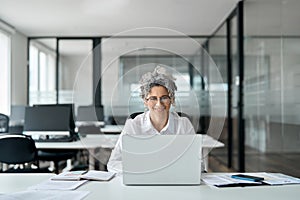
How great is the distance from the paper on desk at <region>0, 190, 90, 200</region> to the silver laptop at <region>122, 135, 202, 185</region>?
0.21 m

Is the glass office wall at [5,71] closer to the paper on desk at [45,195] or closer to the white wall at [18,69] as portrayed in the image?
the white wall at [18,69]

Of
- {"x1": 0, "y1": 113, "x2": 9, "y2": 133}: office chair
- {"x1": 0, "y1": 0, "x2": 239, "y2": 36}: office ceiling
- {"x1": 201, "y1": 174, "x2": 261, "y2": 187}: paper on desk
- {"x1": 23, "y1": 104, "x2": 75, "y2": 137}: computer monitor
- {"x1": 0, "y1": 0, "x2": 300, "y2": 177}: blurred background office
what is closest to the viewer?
{"x1": 201, "y1": 174, "x2": 261, "y2": 187}: paper on desk

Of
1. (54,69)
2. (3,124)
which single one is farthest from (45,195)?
(54,69)

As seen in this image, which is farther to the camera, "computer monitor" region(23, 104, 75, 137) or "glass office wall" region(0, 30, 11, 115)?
"glass office wall" region(0, 30, 11, 115)

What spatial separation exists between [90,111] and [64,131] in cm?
127

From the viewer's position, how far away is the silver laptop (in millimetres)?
1484

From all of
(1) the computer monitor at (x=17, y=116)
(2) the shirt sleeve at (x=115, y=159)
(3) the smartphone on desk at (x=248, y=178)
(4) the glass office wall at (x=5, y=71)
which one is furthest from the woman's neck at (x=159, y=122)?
(4) the glass office wall at (x=5, y=71)

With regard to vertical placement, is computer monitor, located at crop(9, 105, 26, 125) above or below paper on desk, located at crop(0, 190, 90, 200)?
above

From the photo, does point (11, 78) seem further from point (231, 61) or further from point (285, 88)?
point (285, 88)

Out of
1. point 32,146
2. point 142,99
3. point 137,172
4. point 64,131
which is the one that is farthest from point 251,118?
point 137,172

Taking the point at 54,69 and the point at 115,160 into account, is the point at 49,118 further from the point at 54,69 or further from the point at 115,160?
the point at 54,69

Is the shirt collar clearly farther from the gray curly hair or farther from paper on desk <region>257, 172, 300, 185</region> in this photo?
paper on desk <region>257, 172, 300, 185</region>

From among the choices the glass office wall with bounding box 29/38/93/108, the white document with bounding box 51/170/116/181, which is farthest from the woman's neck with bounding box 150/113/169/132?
the glass office wall with bounding box 29/38/93/108

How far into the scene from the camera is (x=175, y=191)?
4.87ft
